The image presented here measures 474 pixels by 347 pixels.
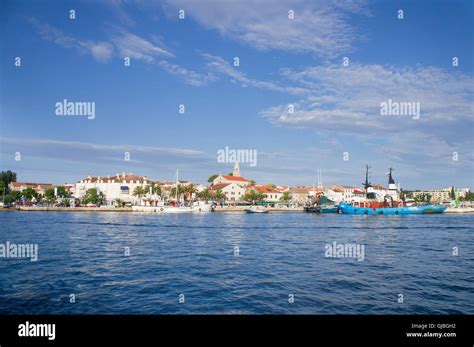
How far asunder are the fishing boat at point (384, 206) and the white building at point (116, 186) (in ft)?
229

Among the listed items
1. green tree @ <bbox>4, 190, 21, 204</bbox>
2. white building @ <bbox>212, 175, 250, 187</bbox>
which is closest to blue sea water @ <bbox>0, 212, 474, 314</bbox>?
green tree @ <bbox>4, 190, 21, 204</bbox>

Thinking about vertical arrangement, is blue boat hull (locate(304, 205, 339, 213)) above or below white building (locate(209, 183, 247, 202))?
below

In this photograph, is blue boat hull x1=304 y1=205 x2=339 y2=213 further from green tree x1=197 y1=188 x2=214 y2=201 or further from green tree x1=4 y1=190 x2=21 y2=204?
green tree x1=4 y1=190 x2=21 y2=204

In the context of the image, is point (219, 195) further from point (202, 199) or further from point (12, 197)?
point (12, 197)

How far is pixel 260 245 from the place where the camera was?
2625 centimetres

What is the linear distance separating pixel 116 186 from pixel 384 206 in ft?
287

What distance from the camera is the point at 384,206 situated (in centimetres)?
8625

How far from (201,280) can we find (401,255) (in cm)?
1305

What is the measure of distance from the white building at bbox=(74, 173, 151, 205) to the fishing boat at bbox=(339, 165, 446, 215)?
6975 centimetres

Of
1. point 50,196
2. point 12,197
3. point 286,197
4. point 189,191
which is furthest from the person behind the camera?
point 286,197

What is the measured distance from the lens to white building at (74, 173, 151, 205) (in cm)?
12594
